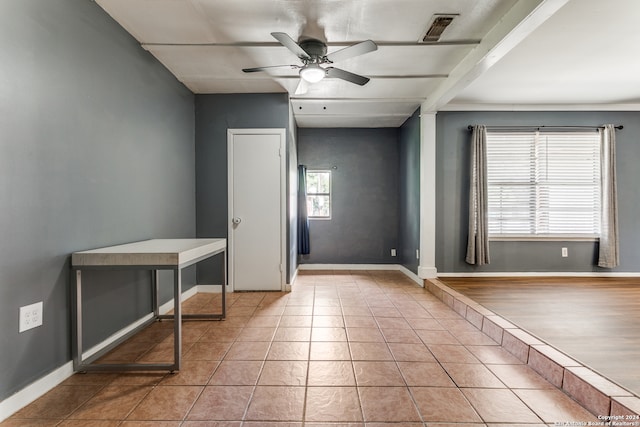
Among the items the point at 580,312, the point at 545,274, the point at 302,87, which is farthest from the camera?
the point at 545,274

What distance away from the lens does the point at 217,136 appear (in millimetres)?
3811

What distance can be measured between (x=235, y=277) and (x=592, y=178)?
484cm

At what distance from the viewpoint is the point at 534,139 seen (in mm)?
4195

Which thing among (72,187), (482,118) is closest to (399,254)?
(482,118)

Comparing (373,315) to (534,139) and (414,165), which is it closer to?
(414,165)

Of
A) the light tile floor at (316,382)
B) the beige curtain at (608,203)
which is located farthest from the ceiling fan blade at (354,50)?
the beige curtain at (608,203)

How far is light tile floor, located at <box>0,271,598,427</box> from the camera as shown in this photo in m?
1.49

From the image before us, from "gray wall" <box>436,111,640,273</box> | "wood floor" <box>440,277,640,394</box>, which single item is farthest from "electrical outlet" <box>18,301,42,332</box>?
"gray wall" <box>436,111,640,273</box>

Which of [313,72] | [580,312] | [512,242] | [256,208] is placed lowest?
[580,312]

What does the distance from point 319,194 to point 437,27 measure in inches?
133

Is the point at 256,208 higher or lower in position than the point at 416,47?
lower

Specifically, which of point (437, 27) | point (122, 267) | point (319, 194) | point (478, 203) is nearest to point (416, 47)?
point (437, 27)

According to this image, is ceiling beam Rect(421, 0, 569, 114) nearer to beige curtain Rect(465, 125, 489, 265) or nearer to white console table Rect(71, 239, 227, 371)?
beige curtain Rect(465, 125, 489, 265)

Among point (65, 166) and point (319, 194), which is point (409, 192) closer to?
point (319, 194)
